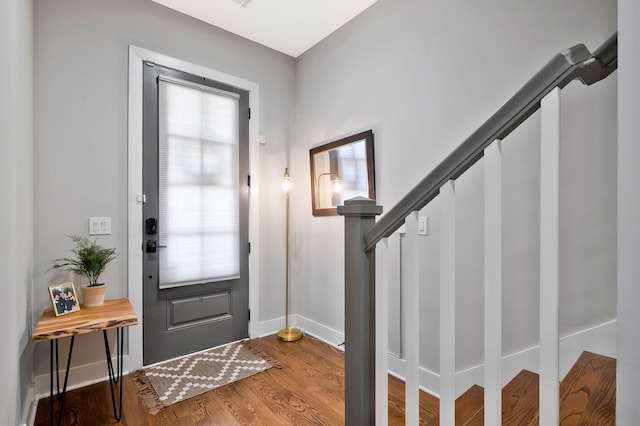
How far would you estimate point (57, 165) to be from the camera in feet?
7.17

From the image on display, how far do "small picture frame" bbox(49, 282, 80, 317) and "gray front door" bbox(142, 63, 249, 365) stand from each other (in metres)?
0.54

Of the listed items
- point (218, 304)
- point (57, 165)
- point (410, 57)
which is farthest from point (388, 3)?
point (218, 304)

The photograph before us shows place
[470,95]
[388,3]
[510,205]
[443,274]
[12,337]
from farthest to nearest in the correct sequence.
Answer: [388,3]
[470,95]
[510,205]
[12,337]
[443,274]

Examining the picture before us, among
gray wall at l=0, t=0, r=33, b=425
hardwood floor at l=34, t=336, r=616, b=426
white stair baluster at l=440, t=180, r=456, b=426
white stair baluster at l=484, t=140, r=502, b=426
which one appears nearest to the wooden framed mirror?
hardwood floor at l=34, t=336, r=616, b=426

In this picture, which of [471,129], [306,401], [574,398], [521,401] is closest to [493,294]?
[574,398]

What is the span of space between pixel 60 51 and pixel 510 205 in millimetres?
2993

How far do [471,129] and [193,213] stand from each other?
7.14 ft

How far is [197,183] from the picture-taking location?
2766 mm

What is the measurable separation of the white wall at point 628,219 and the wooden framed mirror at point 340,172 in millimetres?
1968

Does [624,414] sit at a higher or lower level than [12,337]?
higher

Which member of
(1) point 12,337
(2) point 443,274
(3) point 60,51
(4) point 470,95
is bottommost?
(1) point 12,337

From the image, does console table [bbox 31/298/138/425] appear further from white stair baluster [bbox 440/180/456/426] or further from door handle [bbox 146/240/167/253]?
white stair baluster [bbox 440/180/456/426]

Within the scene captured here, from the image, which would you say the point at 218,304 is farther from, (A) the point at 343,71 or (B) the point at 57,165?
(A) the point at 343,71

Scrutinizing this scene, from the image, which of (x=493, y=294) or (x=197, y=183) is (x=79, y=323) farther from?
(x=493, y=294)
